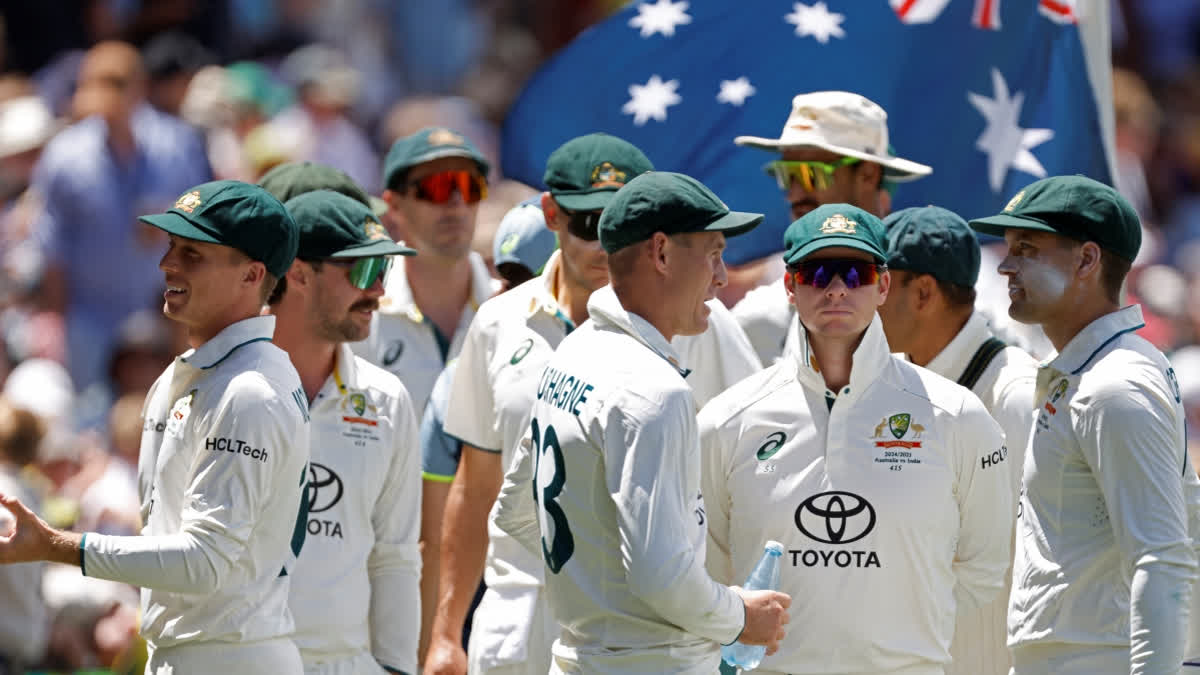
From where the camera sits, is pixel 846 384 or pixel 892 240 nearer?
pixel 846 384

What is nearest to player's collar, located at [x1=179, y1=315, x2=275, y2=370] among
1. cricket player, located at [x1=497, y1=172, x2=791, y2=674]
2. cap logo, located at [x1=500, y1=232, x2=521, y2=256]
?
cricket player, located at [x1=497, y1=172, x2=791, y2=674]

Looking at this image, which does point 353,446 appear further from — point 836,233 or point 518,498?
point 836,233

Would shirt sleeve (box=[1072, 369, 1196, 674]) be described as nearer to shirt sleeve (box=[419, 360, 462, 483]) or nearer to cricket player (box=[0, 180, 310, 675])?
cricket player (box=[0, 180, 310, 675])

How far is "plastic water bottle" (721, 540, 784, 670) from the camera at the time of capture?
5.37 metres

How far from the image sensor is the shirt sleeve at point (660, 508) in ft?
15.6

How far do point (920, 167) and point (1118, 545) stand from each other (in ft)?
8.22

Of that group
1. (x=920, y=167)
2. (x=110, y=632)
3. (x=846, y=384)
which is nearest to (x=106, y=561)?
(x=846, y=384)

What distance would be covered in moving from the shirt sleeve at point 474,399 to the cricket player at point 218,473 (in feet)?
4.23

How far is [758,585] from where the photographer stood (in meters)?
5.42

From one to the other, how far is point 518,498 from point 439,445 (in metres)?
1.72

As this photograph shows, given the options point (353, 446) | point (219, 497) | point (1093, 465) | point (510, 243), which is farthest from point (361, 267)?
point (1093, 465)

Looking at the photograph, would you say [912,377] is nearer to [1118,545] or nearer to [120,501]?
[1118,545]

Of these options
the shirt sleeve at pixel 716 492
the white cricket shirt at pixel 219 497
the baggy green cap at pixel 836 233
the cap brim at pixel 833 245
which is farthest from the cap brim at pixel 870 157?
the white cricket shirt at pixel 219 497

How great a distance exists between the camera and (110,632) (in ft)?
30.0
